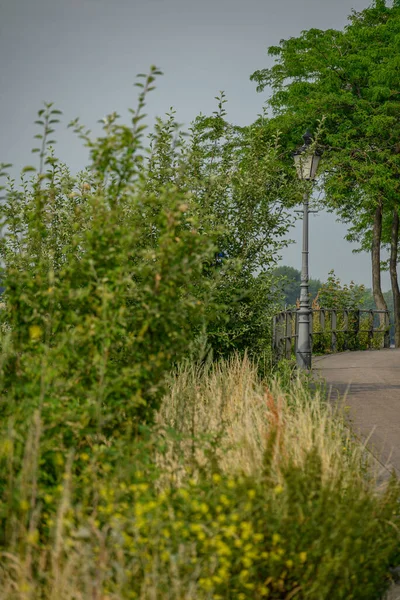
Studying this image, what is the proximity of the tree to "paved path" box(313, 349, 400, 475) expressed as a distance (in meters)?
8.56

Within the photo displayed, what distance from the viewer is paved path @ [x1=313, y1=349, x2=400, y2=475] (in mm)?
7856

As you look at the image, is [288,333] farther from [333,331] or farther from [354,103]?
[354,103]

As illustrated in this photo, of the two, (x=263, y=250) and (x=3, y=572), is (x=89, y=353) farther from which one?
(x=263, y=250)

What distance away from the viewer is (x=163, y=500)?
3607mm

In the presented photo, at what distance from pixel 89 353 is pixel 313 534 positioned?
5.43ft

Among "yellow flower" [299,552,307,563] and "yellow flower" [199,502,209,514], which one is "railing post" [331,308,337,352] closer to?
"yellow flower" [299,552,307,563]

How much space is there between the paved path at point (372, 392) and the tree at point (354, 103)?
337 inches

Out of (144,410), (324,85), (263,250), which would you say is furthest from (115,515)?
(324,85)

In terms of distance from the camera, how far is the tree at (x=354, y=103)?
2636 centimetres

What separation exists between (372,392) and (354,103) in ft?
57.8

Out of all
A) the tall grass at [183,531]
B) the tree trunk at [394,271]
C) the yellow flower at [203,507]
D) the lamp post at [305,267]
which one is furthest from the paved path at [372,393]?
the tree trunk at [394,271]

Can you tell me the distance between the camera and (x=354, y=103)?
88.5 ft

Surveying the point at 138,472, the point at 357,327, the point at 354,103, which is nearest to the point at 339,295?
the point at 357,327

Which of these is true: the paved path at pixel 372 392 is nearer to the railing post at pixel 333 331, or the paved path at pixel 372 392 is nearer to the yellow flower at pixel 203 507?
the railing post at pixel 333 331
